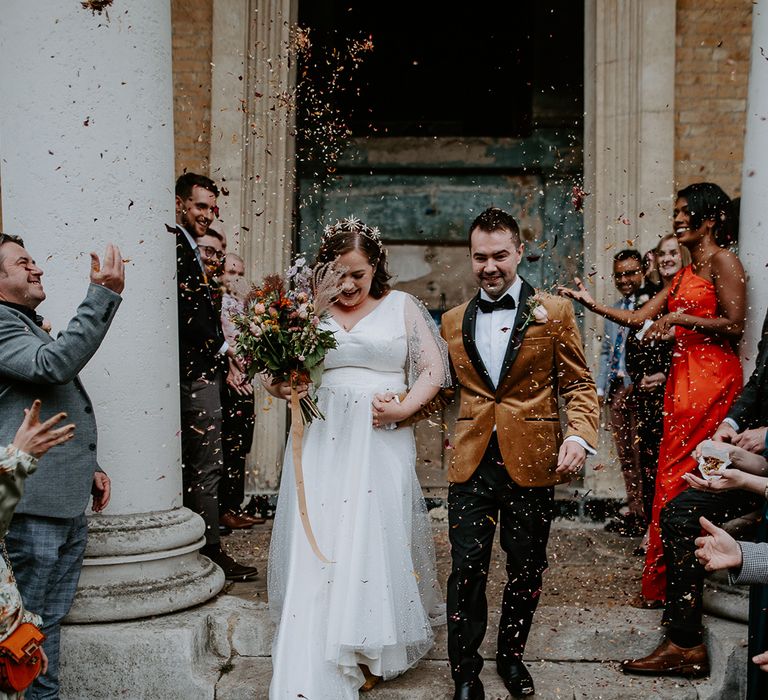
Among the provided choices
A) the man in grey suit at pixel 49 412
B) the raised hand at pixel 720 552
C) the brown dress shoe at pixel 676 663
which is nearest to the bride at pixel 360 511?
the man in grey suit at pixel 49 412

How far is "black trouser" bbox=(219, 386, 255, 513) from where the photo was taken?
244 inches

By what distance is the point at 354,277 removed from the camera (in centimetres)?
426

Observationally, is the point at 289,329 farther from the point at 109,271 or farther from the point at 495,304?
the point at 495,304

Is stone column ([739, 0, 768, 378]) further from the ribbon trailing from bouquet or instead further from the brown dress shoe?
the ribbon trailing from bouquet

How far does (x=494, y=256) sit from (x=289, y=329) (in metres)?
1.00

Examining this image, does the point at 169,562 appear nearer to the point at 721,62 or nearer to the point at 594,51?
the point at 594,51

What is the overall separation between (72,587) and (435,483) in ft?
15.6

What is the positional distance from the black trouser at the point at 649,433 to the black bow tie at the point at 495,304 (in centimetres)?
232

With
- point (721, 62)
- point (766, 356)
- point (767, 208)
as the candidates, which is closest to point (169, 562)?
point (766, 356)

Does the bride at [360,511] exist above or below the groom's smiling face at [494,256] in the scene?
below

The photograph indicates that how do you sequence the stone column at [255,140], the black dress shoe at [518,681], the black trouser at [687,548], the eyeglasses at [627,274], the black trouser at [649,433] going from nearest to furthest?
the black dress shoe at [518,681] → the black trouser at [687,548] → the black trouser at [649,433] → the eyeglasses at [627,274] → the stone column at [255,140]

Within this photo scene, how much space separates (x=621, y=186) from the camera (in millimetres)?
7301

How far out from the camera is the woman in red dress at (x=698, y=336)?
14.8ft

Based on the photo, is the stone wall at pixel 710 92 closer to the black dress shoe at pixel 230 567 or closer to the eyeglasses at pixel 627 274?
the eyeglasses at pixel 627 274
